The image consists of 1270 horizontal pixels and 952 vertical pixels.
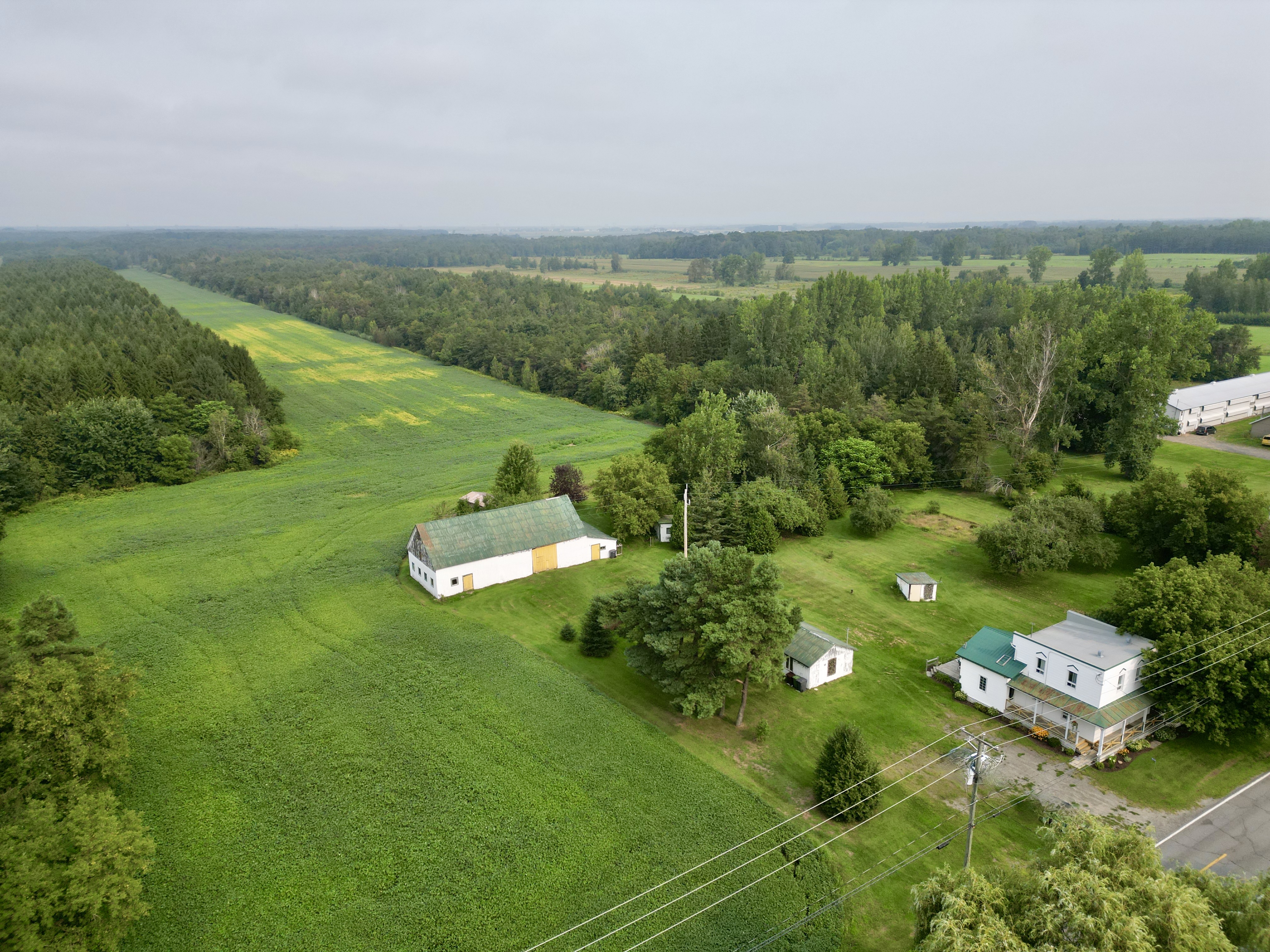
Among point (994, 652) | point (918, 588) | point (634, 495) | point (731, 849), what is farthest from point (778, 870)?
point (634, 495)

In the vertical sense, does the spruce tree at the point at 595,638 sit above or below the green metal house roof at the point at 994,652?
below

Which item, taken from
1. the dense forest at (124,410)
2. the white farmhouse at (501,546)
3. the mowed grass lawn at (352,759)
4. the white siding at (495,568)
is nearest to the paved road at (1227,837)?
the mowed grass lawn at (352,759)

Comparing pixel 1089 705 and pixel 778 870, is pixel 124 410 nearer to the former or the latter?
pixel 778 870

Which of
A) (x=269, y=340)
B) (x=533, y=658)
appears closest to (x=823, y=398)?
(x=533, y=658)

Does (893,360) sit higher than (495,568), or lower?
higher

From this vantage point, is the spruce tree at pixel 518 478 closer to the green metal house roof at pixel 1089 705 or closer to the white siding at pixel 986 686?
the white siding at pixel 986 686

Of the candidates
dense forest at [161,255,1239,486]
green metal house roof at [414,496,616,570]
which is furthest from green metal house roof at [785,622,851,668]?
dense forest at [161,255,1239,486]
